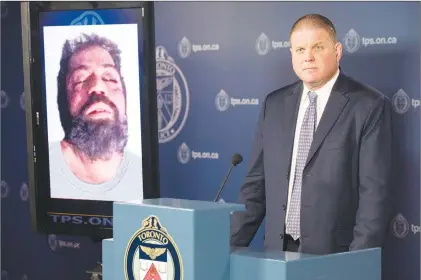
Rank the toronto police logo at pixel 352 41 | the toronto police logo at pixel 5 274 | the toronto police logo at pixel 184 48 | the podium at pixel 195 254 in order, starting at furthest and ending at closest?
the toronto police logo at pixel 5 274 < the toronto police logo at pixel 184 48 < the toronto police logo at pixel 352 41 < the podium at pixel 195 254

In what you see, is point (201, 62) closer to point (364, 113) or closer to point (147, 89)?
point (147, 89)

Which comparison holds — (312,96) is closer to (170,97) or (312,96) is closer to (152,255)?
(170,97)

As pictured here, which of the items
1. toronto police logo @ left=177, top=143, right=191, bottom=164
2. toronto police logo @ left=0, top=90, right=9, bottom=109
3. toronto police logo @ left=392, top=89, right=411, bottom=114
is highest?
toronto police logo @ left=0, top=90, right=9, bottom=109

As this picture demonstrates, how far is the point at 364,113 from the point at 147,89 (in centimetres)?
112

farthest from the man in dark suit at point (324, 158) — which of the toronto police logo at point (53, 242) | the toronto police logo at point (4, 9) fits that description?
the toronto police logo at point (4, 9)

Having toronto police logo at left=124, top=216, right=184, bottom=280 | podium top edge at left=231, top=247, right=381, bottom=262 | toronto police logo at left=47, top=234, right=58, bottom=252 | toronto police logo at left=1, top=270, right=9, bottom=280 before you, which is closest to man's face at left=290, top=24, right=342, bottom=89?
podium top edge at left=231, top=247, right=381, bottom=262

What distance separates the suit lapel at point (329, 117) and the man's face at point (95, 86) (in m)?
1.10

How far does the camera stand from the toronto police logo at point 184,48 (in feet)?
15.9

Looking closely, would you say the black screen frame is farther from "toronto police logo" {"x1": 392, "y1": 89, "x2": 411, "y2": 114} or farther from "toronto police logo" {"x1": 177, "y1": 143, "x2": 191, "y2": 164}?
"toronto police logo" {"x1": 392, "y1": 89, "x2": 411, "y2": 114}

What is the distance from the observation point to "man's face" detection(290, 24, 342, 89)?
12.1 ft

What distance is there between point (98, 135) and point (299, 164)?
119 cm

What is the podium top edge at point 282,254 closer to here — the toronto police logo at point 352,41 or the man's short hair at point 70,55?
the toronto police logo at point 352,41

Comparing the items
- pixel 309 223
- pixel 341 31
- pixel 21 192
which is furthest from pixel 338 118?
pixel 21 192

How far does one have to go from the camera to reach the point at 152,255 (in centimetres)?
214
